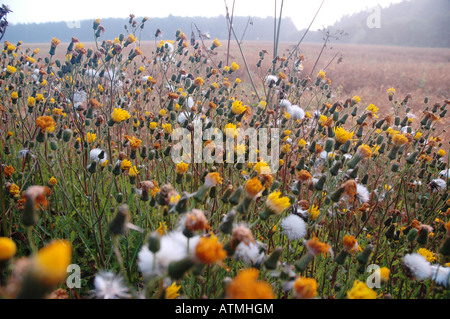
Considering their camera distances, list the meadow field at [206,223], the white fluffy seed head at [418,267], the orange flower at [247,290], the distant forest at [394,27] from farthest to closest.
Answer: the distant forest at [394,27], the white fluffy seed head at [418,267], the meadow field at [206,223], the orange flower at [247,290]

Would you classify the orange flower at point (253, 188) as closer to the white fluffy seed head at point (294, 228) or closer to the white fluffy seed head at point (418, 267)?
the white fluffy seed head at point (294, 228)

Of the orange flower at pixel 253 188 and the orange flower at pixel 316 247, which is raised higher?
the orange flower at pixel 253 188

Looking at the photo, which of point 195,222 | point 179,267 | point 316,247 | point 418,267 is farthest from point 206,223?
point 418,267

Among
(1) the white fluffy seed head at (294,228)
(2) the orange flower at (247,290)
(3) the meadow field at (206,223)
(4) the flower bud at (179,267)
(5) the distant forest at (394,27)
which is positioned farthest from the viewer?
(5) the distant forest at (394,27)

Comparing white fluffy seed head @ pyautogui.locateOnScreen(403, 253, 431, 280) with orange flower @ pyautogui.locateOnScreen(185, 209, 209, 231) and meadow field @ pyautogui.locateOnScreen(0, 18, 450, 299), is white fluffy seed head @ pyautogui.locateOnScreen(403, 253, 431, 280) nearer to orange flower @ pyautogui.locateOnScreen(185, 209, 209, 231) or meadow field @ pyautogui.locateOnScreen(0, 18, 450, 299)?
meadow field @ pyautogui.locateOnScreen(0, 18, 450, 299)

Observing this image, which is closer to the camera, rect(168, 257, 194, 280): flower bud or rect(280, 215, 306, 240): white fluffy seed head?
rect(168, 257, 194, 280): flower bud

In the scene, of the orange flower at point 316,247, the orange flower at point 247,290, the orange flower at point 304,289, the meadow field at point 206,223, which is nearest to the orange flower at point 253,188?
the meadow field at point 206,223

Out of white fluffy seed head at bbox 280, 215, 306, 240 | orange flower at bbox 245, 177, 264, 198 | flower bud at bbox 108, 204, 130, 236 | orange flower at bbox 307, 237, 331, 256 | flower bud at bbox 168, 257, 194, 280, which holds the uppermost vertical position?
orange flower at bbox 245, 177, 264, 198

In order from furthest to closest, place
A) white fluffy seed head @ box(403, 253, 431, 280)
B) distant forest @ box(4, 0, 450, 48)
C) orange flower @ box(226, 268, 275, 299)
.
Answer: distant forest @ box(4, 0, 450, 48) → white fluffy seed head @ box(403, 253, 431, 280) → orange flower @ box(226, 268, 275, 299)

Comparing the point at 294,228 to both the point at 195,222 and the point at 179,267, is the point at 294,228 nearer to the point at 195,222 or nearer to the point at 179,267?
the point at 195,222

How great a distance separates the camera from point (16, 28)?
310 ft

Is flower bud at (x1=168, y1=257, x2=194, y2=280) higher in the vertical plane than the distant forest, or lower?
lower

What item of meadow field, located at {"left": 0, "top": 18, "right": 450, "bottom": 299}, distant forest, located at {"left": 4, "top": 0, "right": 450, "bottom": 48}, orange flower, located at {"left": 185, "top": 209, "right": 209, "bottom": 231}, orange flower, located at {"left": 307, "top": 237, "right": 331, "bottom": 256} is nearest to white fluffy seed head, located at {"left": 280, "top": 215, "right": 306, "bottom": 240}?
meadow field, located at {"left": 0, "top": 18, "right": 450, "bottom": 299}

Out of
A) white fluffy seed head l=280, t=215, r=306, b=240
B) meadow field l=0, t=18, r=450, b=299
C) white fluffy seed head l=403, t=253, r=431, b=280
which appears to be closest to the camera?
meadow field l=0, t=18, r=450, b=299
